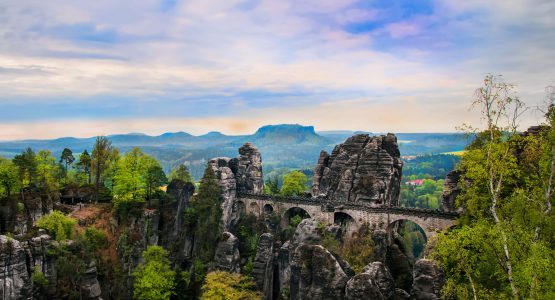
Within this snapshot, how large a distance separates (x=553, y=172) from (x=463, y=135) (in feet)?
20.3

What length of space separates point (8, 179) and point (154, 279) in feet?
97.7

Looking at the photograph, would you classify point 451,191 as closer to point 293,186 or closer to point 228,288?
point 228,288

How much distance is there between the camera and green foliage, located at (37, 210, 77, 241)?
198 ft

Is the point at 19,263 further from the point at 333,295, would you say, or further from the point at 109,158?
the point at 333,295

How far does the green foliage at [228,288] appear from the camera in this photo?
2094 inches

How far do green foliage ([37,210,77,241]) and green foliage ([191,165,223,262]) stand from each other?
1956 centimetres

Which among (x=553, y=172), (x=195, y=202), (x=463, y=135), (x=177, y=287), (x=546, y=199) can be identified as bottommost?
(x=177, y=287)

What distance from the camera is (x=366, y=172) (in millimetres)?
71438

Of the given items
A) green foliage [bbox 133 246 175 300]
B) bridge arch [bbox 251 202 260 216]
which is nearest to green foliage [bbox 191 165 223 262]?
green foliage [bbox 133 246 175 300]

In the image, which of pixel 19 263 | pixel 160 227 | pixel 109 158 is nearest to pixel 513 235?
pixel 19 263

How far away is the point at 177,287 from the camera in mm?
63625

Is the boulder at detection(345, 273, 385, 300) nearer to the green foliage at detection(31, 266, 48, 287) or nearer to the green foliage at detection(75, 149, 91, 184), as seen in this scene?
the green foliage at detection(31, 266, 48, 287)

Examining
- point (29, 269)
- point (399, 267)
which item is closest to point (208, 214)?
point (29, 269)

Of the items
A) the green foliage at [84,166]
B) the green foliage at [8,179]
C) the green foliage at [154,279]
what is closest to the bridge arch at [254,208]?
the green foliage at [154,279]
